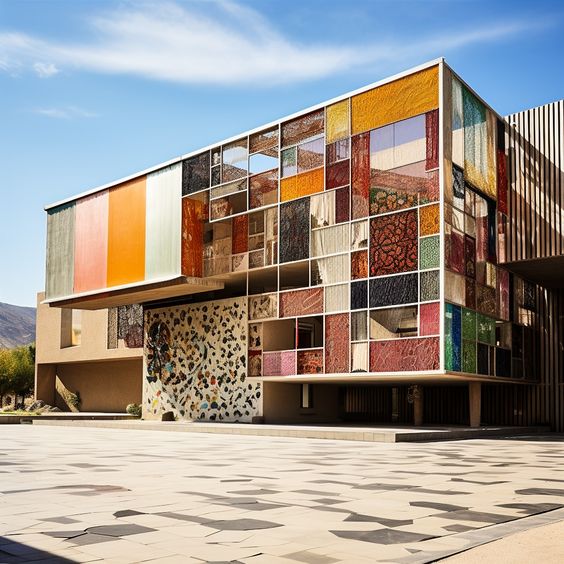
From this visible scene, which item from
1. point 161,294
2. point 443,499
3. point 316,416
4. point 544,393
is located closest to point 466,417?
point 544,393

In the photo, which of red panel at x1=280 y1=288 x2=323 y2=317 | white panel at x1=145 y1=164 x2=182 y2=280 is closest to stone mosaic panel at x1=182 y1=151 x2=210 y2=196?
white panel at x1=145 y1=164 x2=182 y2=280

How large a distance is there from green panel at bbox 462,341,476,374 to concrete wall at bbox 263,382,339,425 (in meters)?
9.19

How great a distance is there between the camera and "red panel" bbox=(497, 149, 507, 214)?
29656 mm

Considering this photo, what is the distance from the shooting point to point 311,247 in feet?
96.6

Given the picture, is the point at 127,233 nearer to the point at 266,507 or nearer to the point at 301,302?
the point at 301,302

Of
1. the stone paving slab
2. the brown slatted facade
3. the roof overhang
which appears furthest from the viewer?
the roof overhang

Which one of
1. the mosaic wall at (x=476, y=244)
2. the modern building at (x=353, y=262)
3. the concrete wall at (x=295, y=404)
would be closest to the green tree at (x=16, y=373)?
the modern building at (x=353, y=262)

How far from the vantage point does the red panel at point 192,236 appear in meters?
33.6

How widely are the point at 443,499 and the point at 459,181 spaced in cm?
1904

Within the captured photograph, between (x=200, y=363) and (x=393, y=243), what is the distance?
42.0 ft

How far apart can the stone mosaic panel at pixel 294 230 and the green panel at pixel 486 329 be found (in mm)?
6727

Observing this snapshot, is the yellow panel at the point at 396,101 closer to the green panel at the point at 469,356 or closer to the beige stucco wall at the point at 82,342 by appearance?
the green panel at the point at 469,356

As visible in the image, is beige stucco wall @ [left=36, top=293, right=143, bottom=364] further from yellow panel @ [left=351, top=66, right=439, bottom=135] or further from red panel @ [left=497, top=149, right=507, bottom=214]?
red panel @ [left=497, top=149, right=507, bottom=214]

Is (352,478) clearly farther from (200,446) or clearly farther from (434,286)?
(434,286)
